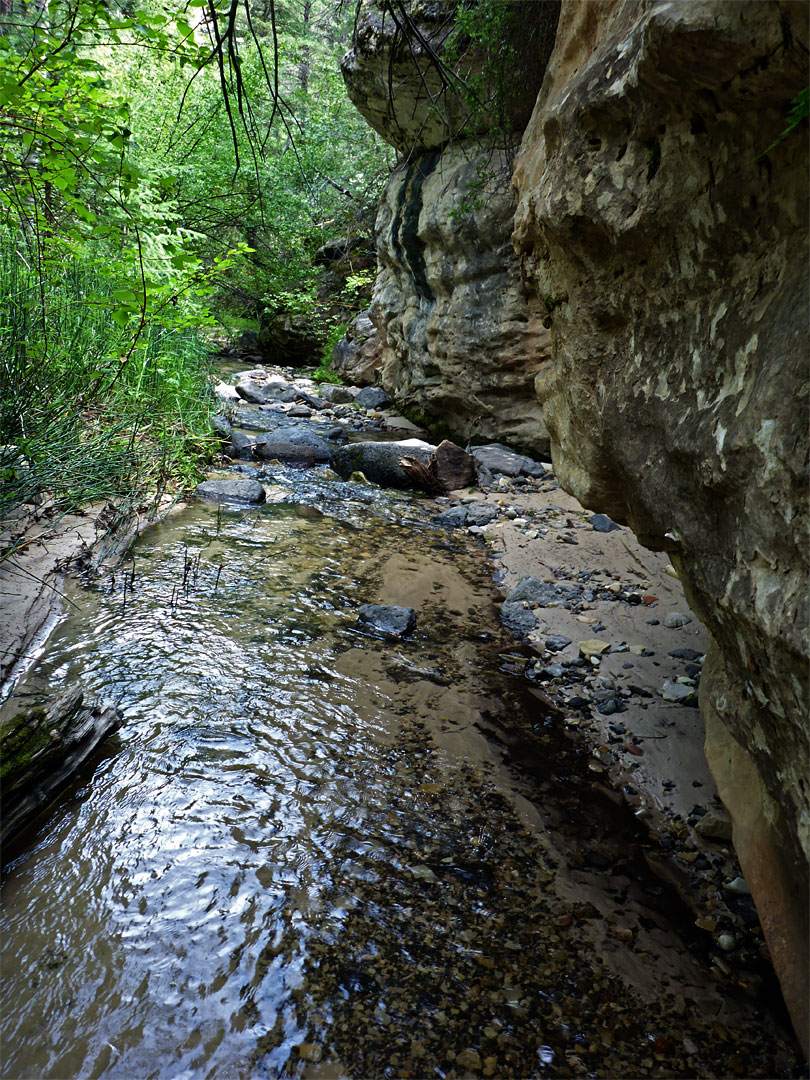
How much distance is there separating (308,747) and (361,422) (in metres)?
8.58

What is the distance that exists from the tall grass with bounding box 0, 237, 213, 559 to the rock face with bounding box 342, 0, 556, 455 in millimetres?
3667

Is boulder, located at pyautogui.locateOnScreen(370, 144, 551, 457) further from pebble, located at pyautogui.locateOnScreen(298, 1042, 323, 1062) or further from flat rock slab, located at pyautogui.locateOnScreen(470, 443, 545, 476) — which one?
pebble, located at pyautogui.locateOnScreen(298, 1042, 323, 1062)

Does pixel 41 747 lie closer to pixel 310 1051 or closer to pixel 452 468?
pixel 310 1051

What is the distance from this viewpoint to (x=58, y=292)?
5512 millimetres

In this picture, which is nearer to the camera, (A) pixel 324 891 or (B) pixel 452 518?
(A) pixel 324 891

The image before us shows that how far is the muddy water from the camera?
1.75 meters

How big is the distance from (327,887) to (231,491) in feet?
16.3

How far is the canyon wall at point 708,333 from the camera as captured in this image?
4.85ft

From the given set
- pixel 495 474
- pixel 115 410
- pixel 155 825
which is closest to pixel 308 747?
pixel 155 825

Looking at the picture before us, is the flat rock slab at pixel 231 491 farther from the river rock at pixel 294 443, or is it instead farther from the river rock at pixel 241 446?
the river rock at pixel 294 443

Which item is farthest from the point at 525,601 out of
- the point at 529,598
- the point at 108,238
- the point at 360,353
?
→ the point at 360,353

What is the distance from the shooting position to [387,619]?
4.21m

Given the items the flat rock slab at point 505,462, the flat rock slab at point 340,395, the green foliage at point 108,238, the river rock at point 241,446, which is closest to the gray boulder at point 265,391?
the flat rock slab at point 340,395

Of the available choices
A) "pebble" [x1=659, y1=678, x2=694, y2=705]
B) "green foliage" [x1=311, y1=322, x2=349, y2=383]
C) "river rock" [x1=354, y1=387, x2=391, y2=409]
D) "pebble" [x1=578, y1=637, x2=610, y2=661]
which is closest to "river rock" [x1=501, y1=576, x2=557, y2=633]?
"pebble" [x1=578, y1=637, x2=610, y2=661]
